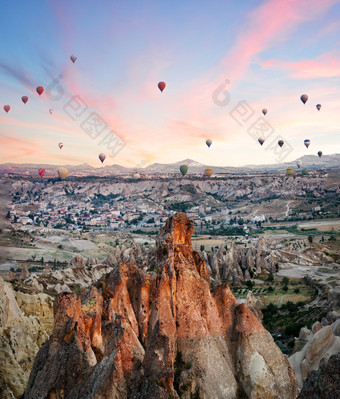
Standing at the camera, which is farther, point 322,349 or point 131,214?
point 131,214

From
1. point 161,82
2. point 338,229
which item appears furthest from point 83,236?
point 338,229

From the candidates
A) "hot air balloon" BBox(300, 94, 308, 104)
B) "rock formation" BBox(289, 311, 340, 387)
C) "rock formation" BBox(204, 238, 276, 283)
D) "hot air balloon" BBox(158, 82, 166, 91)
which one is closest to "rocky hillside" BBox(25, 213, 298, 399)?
"rock formation" BBox(289, 311, 340, 387)

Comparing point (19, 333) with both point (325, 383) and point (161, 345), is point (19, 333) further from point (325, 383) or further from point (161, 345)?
point (325, 383)

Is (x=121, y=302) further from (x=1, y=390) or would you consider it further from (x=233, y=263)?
(x=233, y=263)

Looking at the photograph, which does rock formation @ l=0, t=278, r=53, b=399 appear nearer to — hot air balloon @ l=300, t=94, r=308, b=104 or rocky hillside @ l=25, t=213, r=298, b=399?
rocky hillside @ l=25, t=213, r=298, b=399

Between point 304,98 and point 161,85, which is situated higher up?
point 161,85

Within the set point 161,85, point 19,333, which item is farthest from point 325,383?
point 161,85
